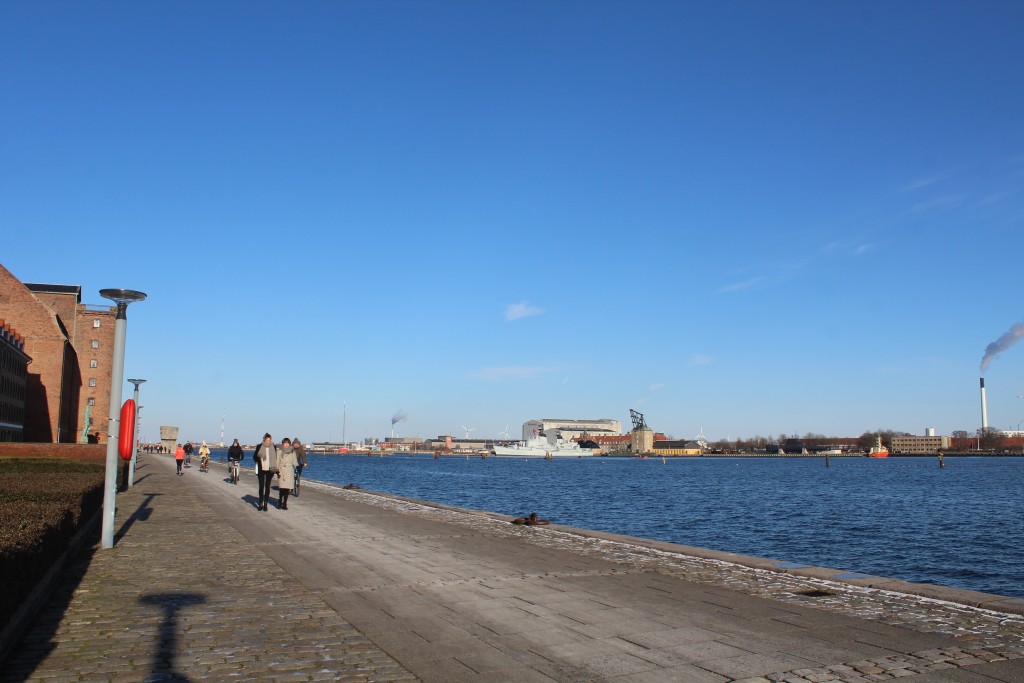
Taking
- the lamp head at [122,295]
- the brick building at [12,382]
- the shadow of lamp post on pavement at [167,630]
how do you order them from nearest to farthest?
1. the shadow of lamp post on pavement at [167,630]
2. the lamp head at [122,295]
3. the brick building at [12,382]

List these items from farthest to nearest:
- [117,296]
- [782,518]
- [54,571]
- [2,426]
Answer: [2,426] < [782,518] < [117,296] < [54,571]

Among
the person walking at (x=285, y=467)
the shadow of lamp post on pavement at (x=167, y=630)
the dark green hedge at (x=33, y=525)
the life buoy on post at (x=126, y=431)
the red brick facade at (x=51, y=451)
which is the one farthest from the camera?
the red brick facade at (x=51, y=451)

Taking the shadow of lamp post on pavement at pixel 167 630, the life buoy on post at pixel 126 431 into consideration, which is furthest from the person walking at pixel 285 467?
the shadow of lamp post on pavement at pixel 167 630

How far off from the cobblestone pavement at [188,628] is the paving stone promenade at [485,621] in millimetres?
29

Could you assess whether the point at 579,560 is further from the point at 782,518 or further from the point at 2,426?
the point at 2,426

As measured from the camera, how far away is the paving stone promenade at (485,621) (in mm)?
6734

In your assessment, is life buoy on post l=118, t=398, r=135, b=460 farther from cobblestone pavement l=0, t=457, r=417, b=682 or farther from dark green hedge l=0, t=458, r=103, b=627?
cobblestone pavement l=0, t=457, r=417, b=682

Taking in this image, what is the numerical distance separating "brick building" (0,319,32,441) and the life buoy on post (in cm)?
6328

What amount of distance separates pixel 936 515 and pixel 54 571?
139 feet

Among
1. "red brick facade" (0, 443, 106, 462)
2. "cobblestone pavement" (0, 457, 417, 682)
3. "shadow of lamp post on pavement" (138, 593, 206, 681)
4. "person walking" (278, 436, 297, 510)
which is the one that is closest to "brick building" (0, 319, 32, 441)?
"red brick facade" (0, 443, 106, 462)

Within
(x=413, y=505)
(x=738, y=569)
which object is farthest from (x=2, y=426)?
(x=738, y=569)

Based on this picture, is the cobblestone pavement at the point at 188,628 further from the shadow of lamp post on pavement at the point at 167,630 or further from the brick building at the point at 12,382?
→ the brick building at the point at 12,382

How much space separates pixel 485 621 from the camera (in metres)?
8.61

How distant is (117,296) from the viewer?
1445 cm
